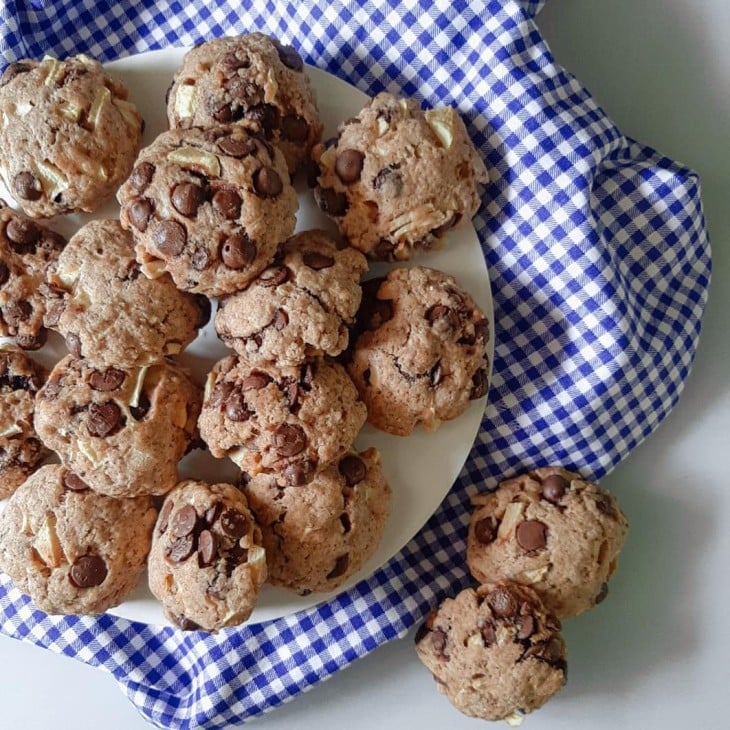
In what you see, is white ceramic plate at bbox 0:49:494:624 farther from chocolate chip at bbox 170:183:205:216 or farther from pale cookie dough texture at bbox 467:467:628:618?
chocolate chip at bbox 170:183:205:216

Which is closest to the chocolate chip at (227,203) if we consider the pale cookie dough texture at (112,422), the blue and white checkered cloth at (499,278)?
the pale cookie dough texture at (112,422)

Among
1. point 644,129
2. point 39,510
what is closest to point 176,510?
point 39,510

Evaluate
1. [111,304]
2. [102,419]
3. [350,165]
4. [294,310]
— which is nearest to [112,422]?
[102,419]

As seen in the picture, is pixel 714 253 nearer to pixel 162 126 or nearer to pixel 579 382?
pixel 579 382

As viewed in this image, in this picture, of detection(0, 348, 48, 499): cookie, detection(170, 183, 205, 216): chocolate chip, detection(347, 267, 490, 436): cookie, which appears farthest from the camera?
detection(0, 348, 48, 499): cookie

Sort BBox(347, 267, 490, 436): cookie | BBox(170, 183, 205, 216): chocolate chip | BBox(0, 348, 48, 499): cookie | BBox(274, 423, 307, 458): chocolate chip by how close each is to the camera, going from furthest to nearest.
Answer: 1. BBox(0, 348, 48, 499): cookie
2. BBox(347, 267, 490, 436): cookie
3. BBox(274, 423, 307, 458): chocolate chip
4. BBox(170, 183, 205, 216): chocolate chip

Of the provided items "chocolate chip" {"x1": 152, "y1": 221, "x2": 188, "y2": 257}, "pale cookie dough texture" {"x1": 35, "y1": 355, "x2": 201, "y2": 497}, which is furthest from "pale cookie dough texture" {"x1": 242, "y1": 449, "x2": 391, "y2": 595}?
"chocolate chip" {"x1": 152, "y1": 221, "x2": 188, "y2": 257}

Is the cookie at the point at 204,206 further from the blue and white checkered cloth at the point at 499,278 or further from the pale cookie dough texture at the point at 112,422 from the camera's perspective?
the blue and white checkered cloth at the point at 499,278
